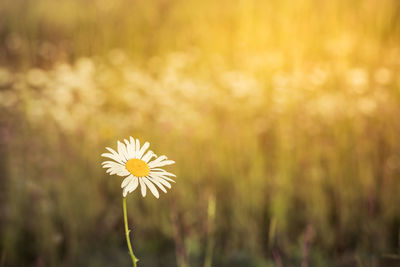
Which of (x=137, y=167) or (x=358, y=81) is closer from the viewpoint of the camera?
(x=137, y=167)

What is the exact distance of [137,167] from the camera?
71 cm

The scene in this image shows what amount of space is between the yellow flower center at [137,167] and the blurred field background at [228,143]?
0.38m

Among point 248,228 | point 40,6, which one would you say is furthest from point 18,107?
point 40,6

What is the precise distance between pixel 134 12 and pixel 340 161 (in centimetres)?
292

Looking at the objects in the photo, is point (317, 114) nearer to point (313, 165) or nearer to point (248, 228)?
point (313, 165)

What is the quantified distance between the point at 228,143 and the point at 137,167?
5.12ft

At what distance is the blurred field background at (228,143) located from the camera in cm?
162

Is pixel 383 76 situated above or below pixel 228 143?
above

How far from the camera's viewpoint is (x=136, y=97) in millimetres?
2648

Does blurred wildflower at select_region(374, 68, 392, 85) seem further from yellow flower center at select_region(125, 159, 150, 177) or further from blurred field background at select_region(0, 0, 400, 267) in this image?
yellow flower center at select_region(125, 159, 150, 177)

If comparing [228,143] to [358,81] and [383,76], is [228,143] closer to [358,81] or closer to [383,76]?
[358,81]

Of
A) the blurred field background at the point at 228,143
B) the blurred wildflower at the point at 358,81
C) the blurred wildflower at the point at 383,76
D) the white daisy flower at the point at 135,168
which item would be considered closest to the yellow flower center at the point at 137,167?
the white daisy flower at the point at 135,168

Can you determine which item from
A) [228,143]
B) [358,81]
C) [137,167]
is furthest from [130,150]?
[358,81]

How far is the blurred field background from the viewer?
1.62 meters
